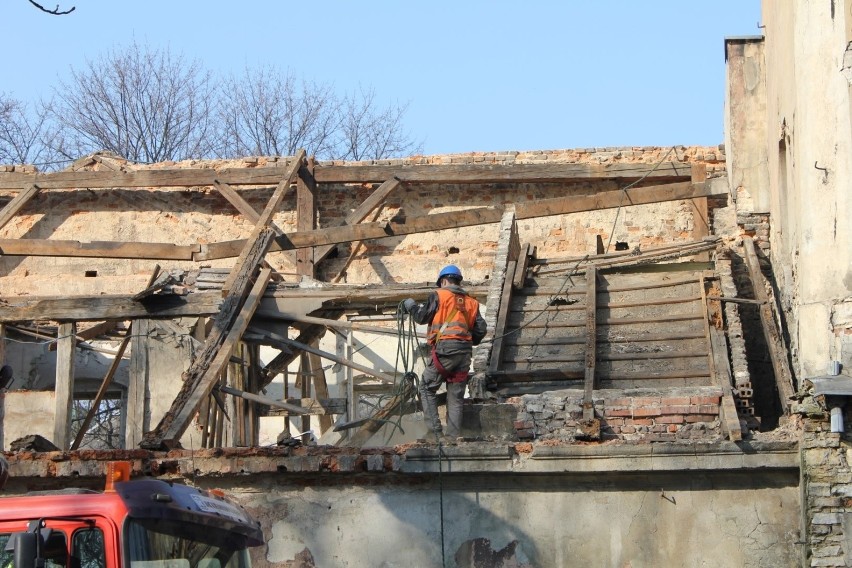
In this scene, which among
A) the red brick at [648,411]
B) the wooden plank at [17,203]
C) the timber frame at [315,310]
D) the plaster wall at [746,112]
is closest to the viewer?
the red brick at [648,411]

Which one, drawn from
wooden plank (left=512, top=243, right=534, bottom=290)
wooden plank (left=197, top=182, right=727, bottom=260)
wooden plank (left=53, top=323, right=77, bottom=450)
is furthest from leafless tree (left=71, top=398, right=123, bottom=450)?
wooden plank (left=512, top=243, right=534, bottom=290)

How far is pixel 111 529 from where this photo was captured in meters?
6.61

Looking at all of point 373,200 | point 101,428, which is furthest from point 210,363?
point 101,428

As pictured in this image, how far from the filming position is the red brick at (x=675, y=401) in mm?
10391

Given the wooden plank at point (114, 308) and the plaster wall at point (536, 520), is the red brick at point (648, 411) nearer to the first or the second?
the plaster wall at point (536, 520)

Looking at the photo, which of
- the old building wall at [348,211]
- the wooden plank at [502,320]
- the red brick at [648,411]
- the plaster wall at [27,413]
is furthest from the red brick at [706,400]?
the plaster wall at [27,413]

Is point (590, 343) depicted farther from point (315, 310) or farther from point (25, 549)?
point (25, 549)

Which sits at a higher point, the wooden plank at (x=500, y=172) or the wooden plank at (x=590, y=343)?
the wooden plank at (x=500, y=172)

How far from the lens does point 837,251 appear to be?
9.84 metres

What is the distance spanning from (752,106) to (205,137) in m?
23.9

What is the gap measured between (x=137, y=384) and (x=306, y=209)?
5441 millimetres

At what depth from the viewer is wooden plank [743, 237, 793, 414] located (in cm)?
1088

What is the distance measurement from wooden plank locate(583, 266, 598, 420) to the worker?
3.60ft

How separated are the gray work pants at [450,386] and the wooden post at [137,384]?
17.1 ft
